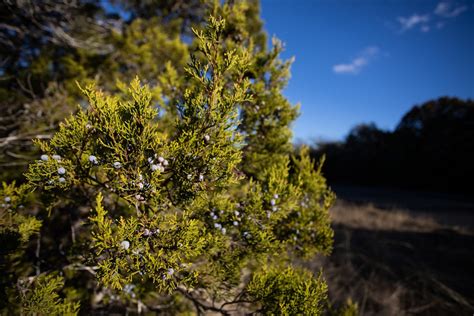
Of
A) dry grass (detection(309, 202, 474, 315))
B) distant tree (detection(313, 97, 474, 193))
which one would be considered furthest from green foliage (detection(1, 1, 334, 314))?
distant tree (detection(313, 97, 474, 193))

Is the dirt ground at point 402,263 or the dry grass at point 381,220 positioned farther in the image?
the dry grass at point 381,220

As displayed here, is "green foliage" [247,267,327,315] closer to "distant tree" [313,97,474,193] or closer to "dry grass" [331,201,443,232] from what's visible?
A: "dry grass" [331,201,443,232]

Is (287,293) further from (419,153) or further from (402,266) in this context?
(419,153)

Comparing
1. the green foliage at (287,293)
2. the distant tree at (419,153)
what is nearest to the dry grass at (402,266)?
the green foliage at (287,293)

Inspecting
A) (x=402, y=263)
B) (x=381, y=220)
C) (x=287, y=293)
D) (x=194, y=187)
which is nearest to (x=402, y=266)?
(x=402, y=263)

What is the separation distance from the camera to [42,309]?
209 cm

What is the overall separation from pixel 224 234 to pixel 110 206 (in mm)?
1913

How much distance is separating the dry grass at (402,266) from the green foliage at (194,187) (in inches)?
205

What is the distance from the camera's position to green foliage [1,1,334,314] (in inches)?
70.0

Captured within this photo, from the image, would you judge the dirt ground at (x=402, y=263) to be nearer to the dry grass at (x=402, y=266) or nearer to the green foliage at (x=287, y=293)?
the dry grass at (x=402, y=266)

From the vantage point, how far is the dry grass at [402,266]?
622 centimetres

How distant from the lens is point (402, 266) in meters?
8.48

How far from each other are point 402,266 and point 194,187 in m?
9.73

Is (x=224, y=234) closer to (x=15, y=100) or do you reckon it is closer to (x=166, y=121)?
(x=166, y=121)
